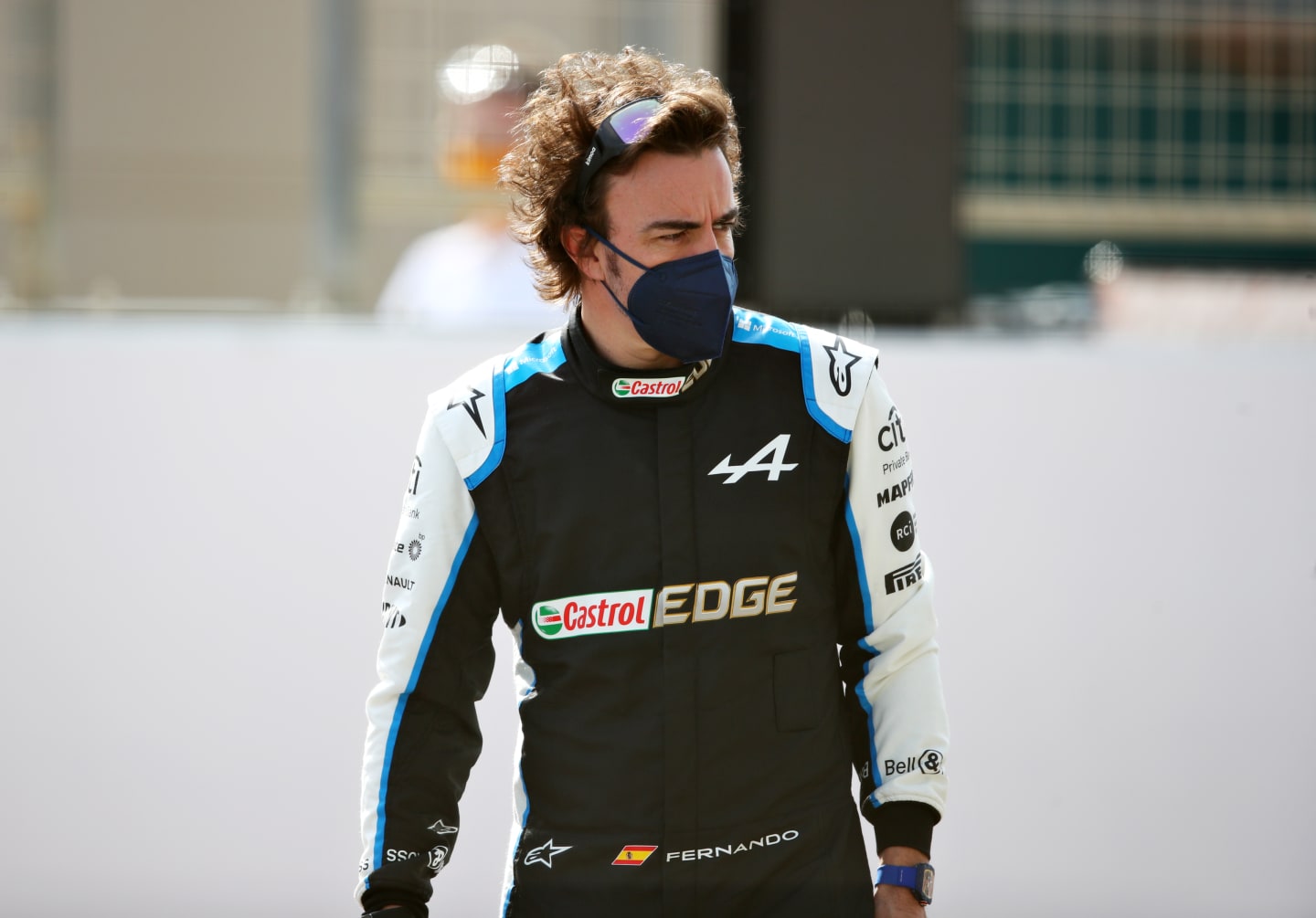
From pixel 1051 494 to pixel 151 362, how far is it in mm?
2080

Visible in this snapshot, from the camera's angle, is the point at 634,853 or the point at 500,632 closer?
the point at 634,853

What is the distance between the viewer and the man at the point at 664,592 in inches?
71.7

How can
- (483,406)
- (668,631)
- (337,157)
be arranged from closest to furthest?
(668,631) → (483,406) → (337,157)

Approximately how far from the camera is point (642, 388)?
1873 mm

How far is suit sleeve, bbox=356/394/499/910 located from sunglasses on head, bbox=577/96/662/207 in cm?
42

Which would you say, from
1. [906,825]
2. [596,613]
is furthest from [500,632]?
[906,825]

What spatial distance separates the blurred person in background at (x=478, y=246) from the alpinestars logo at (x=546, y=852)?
67.9 inches

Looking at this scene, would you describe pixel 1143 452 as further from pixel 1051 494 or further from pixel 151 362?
pixel 151 362

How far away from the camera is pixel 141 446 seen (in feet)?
9.96

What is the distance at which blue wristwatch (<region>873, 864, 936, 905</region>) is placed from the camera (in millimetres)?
1875

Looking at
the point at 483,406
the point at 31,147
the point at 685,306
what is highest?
the point at 31,147

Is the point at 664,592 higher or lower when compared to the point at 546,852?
higher

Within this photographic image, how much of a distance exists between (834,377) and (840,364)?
0.03 m

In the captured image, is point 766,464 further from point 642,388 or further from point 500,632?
point 500,632
